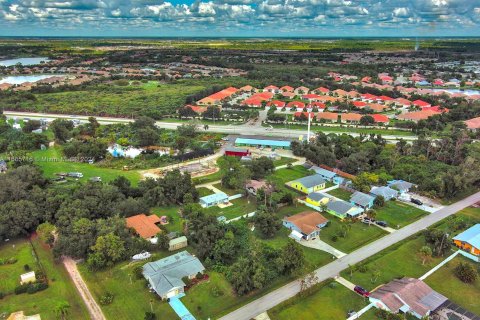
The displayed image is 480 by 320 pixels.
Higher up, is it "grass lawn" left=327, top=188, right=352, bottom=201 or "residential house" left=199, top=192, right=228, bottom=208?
"residential house" left=199, top=192, right=228, bottom=208

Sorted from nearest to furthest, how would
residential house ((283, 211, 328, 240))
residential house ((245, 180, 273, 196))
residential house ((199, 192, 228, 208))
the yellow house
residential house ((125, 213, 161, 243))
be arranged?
1. residential house ((125, 213, 161, 243))
2. residential house ((283, 211, 328, 240))
3. the yellow house
4. residential house ((199, 192, 228, 208))
5. residential house ((245, 180, 273, 196))

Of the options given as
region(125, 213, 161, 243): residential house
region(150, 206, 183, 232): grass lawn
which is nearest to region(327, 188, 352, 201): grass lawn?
region(150, 206, 183, 232): grass lawn

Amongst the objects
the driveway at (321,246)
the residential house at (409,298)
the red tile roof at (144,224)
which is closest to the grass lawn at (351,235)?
the driveway at (321,246)

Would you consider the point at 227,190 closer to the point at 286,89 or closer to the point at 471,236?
the point at 471,236

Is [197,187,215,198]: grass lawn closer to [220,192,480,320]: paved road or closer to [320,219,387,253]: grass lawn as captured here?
[320,219,387,253]: grass lawn

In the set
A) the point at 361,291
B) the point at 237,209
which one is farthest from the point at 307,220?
the point at 361,291

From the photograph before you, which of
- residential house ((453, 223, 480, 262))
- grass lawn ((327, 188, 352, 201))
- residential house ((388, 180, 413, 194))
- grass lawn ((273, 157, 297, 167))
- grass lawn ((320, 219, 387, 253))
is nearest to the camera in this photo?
residential house ((453, 223, 480, 262))
